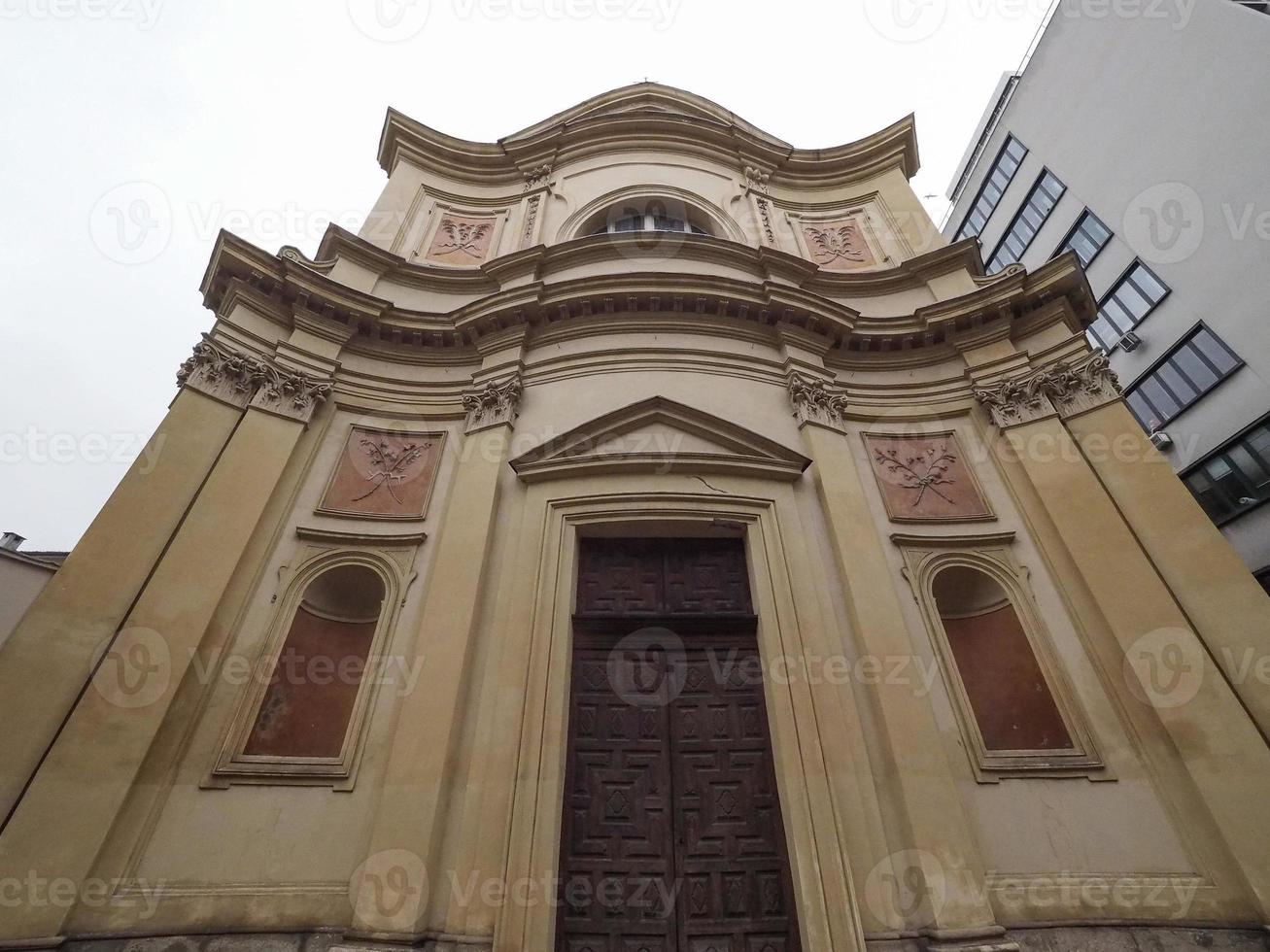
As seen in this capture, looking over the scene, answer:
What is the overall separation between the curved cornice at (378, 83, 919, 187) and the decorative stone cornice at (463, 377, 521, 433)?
7009 millimetres

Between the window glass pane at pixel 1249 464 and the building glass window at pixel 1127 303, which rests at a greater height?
the building glass window at pixel 1127 303

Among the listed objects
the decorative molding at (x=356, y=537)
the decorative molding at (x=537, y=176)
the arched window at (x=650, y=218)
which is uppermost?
the decorative molding at (x=537, y=176)

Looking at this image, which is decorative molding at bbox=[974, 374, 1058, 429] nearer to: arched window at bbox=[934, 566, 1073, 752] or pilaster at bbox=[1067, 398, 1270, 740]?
pilaster at bbox=[1067, 398, 1270, 740]

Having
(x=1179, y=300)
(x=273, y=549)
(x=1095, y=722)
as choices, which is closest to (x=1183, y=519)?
(x=1095, y=722)

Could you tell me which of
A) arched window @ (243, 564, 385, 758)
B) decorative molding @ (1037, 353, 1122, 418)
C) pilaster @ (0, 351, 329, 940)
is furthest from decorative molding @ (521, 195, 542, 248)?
decorative molding @ (1037, 353, 1122, 418)

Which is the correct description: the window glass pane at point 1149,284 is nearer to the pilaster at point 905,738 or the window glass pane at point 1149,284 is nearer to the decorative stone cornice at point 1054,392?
the decorative stone cornice at point 1054,392

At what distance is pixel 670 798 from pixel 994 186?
23.9m

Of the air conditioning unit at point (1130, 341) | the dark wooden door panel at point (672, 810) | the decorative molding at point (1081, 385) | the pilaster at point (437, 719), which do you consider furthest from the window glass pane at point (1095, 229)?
the pilaster at point (437, 719)

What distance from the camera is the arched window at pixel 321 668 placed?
6145mm

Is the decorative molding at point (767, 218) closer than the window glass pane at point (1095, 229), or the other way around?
the decorative molding at point (767, 218)

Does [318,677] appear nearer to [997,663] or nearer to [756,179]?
[997,663]

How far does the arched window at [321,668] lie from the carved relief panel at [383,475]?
2.89 ft

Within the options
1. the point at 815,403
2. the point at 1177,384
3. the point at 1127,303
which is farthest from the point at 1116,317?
the point at 815,403

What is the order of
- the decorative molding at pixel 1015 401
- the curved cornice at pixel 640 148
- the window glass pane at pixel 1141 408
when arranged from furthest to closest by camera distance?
the window glass pane at pixel 1141 408 → the curved cornice at pixel 640 148 → the decorative molding at pixel 1015 401
